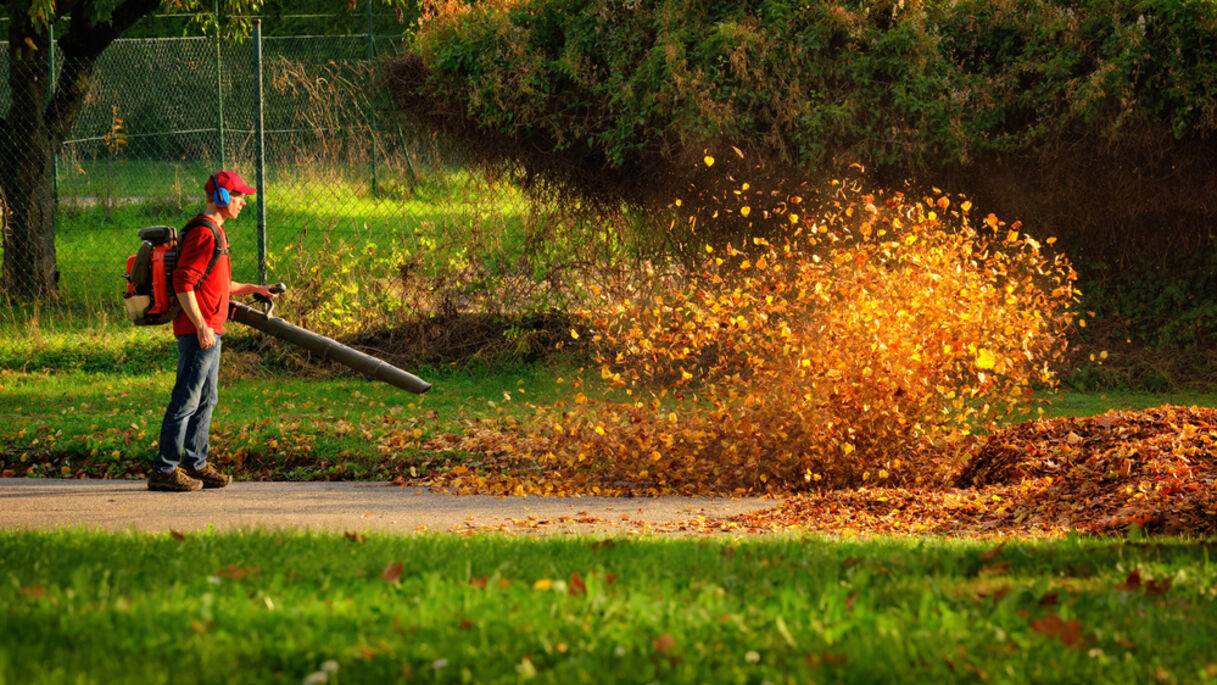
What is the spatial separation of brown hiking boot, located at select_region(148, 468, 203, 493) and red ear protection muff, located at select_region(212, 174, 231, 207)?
159 cm

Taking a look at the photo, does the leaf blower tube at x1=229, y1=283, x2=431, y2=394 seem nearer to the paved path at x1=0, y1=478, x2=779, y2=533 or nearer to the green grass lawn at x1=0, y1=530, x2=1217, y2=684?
the paved path at x1=0, y1=478, x2=779, y2=533

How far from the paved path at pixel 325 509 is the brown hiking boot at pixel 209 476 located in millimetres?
84

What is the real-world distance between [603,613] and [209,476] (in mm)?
4174

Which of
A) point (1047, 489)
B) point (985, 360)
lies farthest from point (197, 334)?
point (1047, 489)

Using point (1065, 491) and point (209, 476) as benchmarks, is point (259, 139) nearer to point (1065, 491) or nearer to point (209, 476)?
point (209, 476)

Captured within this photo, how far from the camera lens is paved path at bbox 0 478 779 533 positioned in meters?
6.27

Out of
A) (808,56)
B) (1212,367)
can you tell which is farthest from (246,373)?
(1212,367)

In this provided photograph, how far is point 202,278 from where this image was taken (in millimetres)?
7078

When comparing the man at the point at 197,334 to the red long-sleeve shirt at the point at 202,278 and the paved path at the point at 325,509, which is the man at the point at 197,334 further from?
the paved path at the point at 325,509

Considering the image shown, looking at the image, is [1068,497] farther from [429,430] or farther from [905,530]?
[429,430]

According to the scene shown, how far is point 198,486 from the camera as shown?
7.21 meters

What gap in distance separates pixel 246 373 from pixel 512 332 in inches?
96.0

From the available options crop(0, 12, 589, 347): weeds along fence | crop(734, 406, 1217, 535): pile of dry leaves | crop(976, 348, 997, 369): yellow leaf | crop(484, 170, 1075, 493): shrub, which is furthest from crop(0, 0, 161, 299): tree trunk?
crop(976, 348, 997, 369): yellow leaf

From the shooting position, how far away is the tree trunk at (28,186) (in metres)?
12.9
